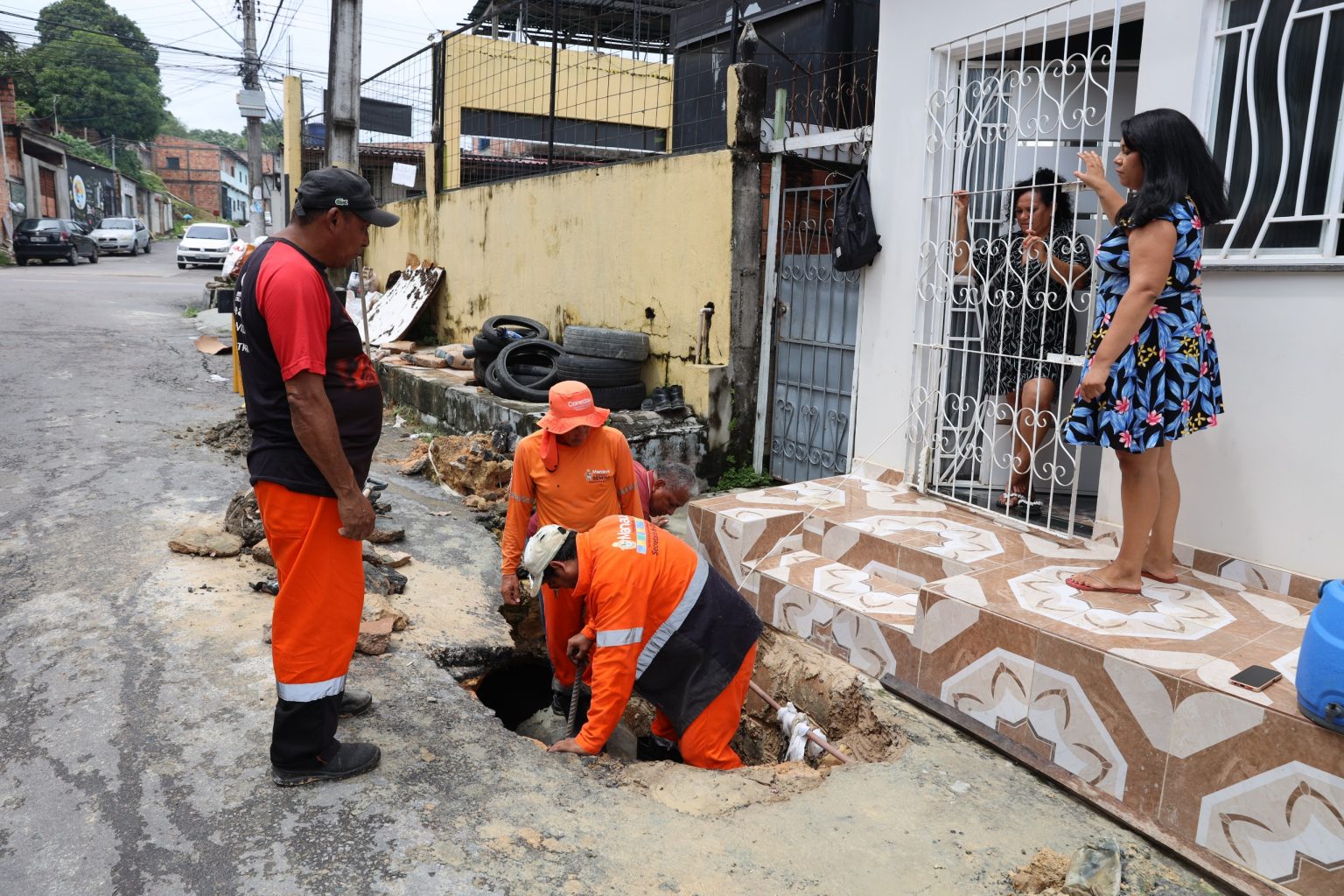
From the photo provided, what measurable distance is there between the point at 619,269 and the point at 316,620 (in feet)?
18.7

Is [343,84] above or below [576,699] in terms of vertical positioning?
above

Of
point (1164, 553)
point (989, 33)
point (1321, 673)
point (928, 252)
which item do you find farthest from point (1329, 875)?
point (989, 33)

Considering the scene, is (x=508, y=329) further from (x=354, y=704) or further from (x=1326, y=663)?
(x=1326, y=663)

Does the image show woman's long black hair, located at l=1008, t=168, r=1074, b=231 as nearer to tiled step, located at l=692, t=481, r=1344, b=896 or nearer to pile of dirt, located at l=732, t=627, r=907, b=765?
tiled step, located at l=692, t=481, r=1344, b=896

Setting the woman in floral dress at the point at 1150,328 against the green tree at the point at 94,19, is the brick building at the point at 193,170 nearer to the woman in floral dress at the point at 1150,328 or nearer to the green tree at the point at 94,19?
the green tree at the point at 94,19

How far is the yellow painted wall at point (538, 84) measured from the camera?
33.7ft

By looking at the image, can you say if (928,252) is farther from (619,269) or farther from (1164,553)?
A: (619,269)

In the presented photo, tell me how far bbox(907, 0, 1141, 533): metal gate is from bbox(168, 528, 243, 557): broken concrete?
3731 mm

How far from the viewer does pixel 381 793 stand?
9.50 ft

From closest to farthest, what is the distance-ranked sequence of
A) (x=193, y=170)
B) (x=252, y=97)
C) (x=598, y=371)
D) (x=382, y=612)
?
(x=382, y=612), (x=598, y=371), (x=252, y=97), (x=193, y=170)

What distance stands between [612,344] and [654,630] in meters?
4.22

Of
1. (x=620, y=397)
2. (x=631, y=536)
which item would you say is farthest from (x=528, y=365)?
(x=631, y=536)

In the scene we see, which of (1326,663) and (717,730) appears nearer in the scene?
(1326,663)

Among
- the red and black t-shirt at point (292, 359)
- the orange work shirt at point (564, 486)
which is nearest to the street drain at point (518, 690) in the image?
the orange work shirt at point (564, 486)
